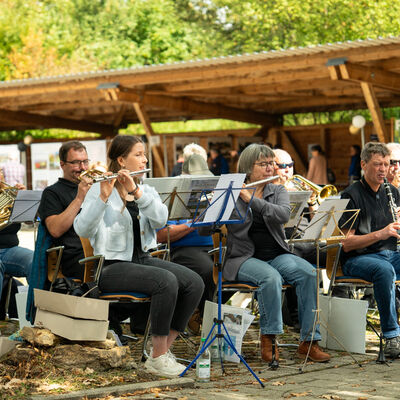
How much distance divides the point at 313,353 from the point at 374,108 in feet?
26.7

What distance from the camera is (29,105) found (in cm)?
1981

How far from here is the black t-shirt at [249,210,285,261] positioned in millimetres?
5605

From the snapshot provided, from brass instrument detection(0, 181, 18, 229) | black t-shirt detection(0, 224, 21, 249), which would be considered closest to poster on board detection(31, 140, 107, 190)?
black t-shirt detection(0, 224, 21, 249)

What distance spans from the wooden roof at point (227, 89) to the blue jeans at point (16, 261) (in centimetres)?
612

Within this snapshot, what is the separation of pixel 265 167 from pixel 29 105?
15159 millimetres

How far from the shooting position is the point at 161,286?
16.2ft

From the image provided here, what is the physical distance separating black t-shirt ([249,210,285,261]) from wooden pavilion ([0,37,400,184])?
6019 mm

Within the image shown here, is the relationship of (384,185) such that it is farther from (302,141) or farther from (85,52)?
(85,52)

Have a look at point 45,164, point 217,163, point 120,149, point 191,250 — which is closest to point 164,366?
point 120,149

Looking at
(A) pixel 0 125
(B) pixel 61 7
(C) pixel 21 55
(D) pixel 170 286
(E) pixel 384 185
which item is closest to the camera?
(D) pixel 170 286

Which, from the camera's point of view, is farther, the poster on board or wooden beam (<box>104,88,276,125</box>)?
the poster on board

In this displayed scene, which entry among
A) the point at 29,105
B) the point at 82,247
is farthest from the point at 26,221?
the point at 29,105

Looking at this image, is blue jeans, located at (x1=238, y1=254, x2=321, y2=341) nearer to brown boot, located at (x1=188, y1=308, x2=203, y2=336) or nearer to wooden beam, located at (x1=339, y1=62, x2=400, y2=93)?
brown boot, located at (x1=188, y1=308, x2=203, y2=336)

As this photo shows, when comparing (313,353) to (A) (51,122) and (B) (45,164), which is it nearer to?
(B) (45,164)
